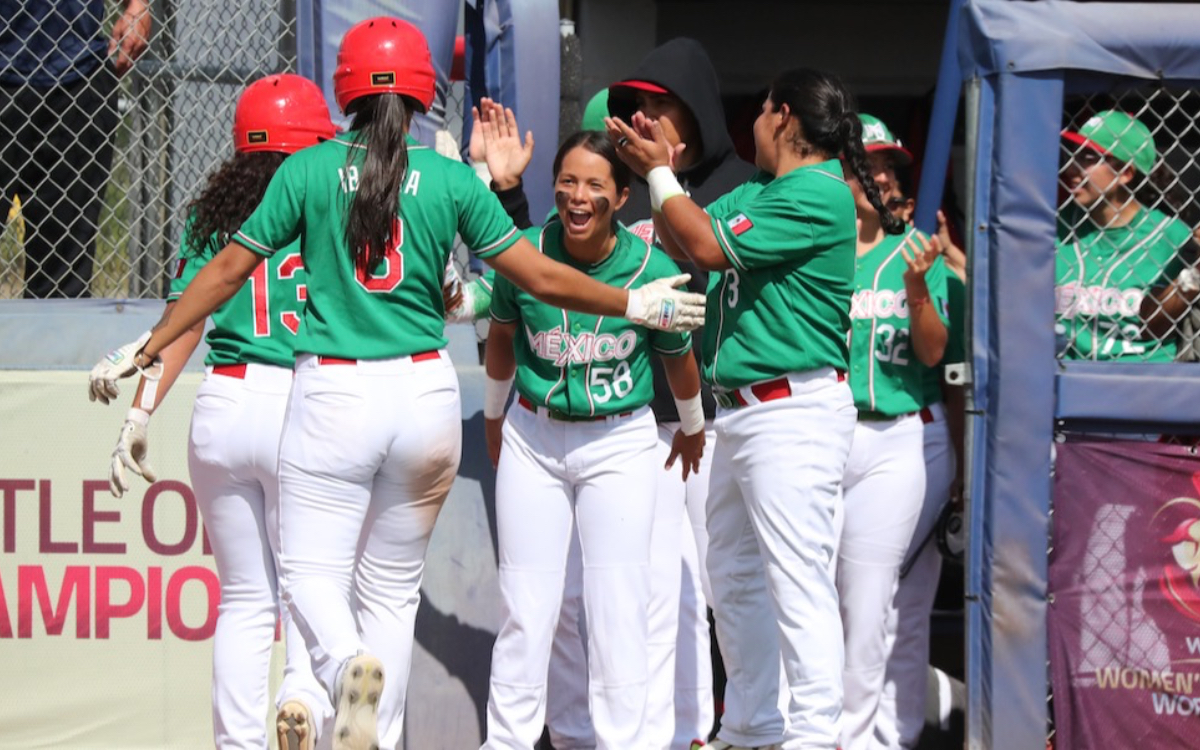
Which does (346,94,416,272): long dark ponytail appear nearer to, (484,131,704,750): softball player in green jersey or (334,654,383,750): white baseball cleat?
(484,131,704,750): softball player in green jersey

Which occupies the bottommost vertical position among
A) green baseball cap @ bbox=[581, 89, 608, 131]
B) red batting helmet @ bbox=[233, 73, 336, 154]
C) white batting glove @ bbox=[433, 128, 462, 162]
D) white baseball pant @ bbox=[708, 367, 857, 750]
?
white baseball pant @ bbox=[708, 367, 857, 750]

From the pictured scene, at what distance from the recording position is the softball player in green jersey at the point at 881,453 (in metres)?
4.46

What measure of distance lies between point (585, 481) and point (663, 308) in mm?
692

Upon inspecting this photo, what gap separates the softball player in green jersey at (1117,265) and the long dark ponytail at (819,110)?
2.55ft

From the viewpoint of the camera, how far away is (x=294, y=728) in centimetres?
346

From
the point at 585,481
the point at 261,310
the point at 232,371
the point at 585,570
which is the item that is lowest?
the point at 585,570

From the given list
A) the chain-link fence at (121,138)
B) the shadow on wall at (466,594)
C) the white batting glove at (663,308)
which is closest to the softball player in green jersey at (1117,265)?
the white batting glove at (663,308)

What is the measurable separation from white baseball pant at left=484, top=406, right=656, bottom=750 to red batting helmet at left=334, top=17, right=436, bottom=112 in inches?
40.0

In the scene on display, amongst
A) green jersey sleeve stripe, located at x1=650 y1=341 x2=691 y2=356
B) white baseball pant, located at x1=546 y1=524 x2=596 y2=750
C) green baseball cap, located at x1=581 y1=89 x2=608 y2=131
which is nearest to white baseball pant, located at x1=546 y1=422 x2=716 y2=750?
white baseball pant, located at x1=546 y1=524 x2=596 y2=750

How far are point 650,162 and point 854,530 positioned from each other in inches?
53.0

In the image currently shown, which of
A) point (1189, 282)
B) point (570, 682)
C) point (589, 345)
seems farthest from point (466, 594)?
point (1189, 282)

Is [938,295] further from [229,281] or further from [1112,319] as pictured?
[229,281]

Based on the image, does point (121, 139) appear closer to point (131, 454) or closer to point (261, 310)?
point (261, 310)

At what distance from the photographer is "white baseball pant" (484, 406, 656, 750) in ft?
13.2
